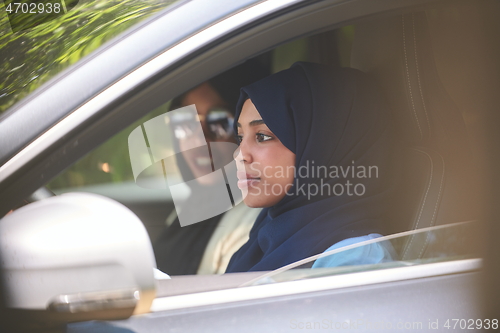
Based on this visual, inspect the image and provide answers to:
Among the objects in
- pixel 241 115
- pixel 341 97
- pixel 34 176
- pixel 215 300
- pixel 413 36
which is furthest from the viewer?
pixel 241 115

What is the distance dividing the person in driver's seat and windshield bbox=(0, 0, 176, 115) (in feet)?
2.78

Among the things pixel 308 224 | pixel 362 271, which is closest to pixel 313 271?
pixel 362 271

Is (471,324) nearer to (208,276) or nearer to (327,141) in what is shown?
(208,276)

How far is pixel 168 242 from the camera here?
218cm

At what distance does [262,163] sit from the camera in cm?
179

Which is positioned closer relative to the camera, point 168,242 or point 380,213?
point 380,213

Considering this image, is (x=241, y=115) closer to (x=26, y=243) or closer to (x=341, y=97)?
(x=341, y=97)

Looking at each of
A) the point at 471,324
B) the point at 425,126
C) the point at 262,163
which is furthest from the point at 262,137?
the point at 471,324

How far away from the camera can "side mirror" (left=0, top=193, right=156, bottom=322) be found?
0.75m

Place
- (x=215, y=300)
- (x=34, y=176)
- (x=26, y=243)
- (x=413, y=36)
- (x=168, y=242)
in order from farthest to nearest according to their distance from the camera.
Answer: (x=168, y=242)
(x=413, y=36)
(x=215, y=300)
(x=34, y=176)
(x=26, y=243)

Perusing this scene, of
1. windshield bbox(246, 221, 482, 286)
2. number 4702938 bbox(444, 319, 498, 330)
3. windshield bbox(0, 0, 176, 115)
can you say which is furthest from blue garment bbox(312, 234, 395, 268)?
windshield bbox(0, 0, 176, 115)

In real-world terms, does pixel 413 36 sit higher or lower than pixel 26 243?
lower

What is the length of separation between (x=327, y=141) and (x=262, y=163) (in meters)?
0.28

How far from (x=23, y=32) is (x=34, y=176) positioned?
496mm
